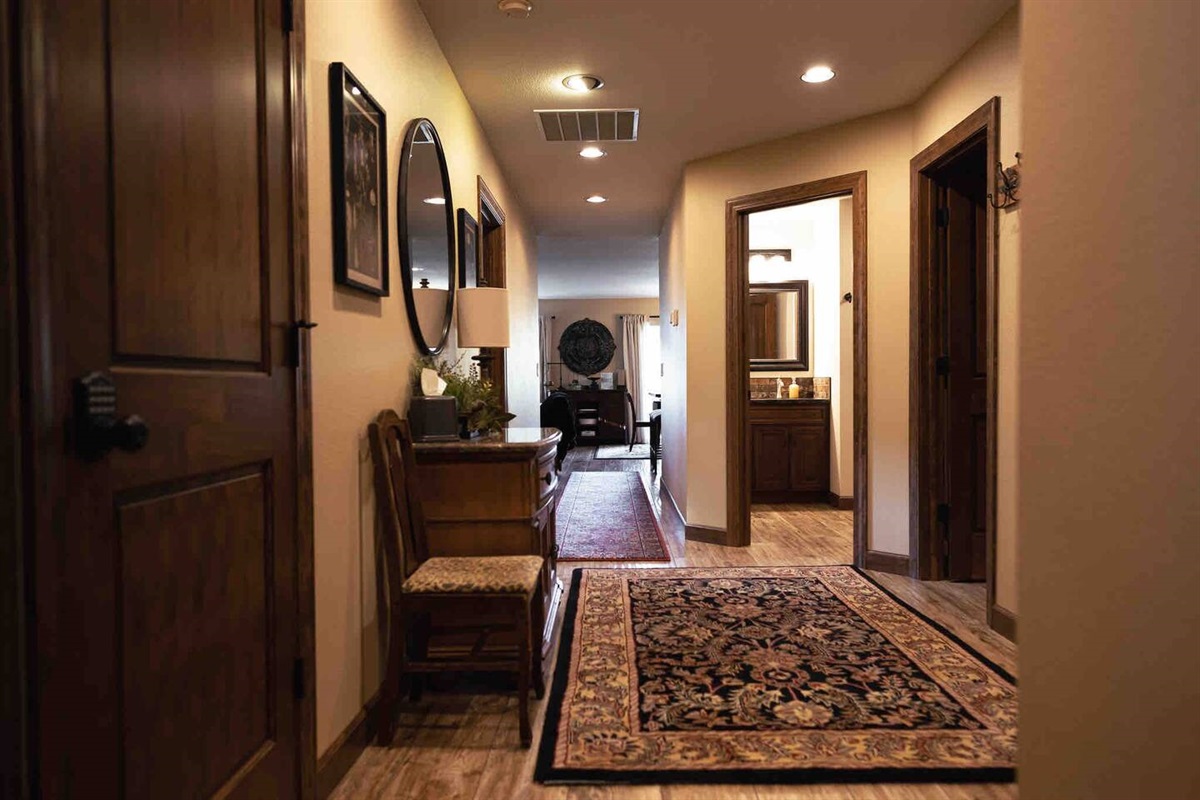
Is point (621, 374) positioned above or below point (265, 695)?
above

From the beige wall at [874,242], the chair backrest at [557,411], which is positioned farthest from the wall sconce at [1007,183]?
the chair backrest at [557,411]

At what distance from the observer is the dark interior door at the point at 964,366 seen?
365 cm

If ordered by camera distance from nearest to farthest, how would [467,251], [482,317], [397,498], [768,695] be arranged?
[397,498]
[768,695]
[482,317]
[467,251]

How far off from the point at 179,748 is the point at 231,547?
1.11 ft

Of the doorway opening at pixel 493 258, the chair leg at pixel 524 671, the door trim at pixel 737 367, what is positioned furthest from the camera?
the door trim at pixel 737 367

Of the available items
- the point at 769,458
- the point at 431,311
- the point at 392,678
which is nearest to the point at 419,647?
the point at 392,678

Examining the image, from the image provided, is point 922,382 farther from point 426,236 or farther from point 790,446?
point 426,236

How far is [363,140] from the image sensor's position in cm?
208

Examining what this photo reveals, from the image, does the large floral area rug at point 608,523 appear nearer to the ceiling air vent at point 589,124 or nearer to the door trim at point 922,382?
the door trim at point 922,382

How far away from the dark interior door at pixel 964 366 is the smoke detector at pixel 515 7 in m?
2.20

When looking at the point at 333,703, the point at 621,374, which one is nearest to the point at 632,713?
the point at 333,703

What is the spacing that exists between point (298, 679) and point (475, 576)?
0.58 metres

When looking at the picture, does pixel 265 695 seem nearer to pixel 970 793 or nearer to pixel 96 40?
pixel 96 40

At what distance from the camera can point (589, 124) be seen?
3.97 m
